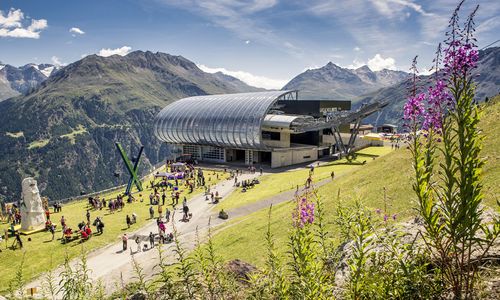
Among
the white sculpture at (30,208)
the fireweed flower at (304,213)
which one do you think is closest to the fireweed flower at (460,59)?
the fireweed flower at (304,213)

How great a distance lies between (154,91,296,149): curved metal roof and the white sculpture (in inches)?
1861

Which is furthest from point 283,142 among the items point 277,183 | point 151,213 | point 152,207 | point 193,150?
point 151,213

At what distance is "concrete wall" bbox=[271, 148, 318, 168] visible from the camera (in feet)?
242

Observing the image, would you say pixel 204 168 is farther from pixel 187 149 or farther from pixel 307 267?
pixel 307 267

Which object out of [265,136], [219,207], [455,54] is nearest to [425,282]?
[455,54]

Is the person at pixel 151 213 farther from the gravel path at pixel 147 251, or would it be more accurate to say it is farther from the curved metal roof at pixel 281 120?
the curved metal roof at pixel 281 120

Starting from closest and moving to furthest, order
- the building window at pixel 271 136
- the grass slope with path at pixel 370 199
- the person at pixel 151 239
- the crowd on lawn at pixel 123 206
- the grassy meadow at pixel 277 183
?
the grass slope with path at pixel 370 199, the person at pixel 151 239, the crowd on lawn at pixel 123 206, the grassy meadow at pixel 277 183, the building window at pixel 271 136

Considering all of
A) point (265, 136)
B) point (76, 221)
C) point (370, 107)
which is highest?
point (370, 107)

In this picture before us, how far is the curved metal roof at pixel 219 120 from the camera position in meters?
80.1

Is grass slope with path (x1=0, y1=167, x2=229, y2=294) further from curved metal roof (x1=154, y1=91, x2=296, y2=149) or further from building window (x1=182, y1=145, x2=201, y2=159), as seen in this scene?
building window (x1=182, y1=145, x2=201, y2=159)

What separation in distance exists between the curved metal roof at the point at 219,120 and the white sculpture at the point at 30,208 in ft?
155

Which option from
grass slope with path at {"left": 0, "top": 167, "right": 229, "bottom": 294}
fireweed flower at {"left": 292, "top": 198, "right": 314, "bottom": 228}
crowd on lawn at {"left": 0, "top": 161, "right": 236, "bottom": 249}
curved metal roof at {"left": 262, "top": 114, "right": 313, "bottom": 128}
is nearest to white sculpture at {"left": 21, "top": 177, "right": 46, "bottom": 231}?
crowd on lawn at {"left": 0, "top": 161, "right": 236, "bottom": 249}

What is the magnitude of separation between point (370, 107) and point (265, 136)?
980 inches

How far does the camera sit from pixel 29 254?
31.2m
